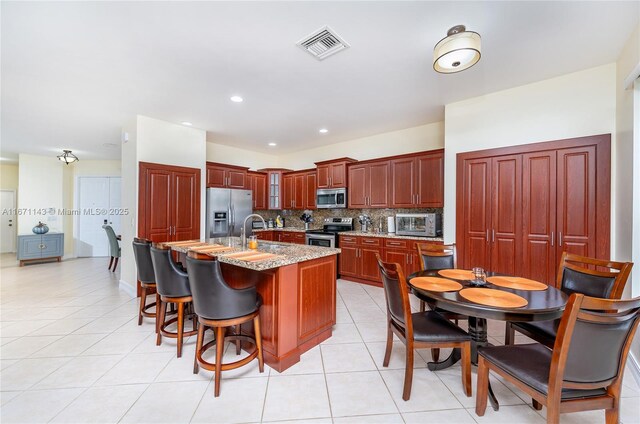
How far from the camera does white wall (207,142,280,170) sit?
227 inches

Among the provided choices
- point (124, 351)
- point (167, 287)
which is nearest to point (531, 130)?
point (167, 287)

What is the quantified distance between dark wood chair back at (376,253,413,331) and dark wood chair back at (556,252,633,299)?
57.6 inches

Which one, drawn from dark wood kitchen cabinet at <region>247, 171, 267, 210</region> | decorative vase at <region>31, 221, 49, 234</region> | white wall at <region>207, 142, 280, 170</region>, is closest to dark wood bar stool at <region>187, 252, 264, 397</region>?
dark wood kitchen cabinet at <region>247, 171, 267, 210</region>

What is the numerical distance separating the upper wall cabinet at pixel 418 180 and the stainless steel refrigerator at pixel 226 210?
2.95 m

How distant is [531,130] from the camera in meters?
3.07

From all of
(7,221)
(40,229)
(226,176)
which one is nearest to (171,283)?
(226,176)

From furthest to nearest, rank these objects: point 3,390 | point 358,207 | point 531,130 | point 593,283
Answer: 1. point 358,207
2. point 531,130
3. point 593,283
4. point 3,390

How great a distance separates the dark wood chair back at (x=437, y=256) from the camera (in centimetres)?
280

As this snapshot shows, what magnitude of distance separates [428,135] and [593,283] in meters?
3.15

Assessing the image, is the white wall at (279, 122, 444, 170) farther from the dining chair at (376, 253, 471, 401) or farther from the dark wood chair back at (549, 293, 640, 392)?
the dark wood chair back at (549, 293, 640, 392)

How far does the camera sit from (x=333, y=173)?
17.8 ft

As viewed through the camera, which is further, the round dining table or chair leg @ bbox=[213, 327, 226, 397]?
chair leg @ bbox=[213, 327, 226, 397]

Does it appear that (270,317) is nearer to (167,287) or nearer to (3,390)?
(167,287)

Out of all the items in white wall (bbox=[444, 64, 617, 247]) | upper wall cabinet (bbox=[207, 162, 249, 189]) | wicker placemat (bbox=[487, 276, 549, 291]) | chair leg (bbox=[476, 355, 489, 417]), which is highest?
white wall (bbox=[444, 64, 617, 247])
